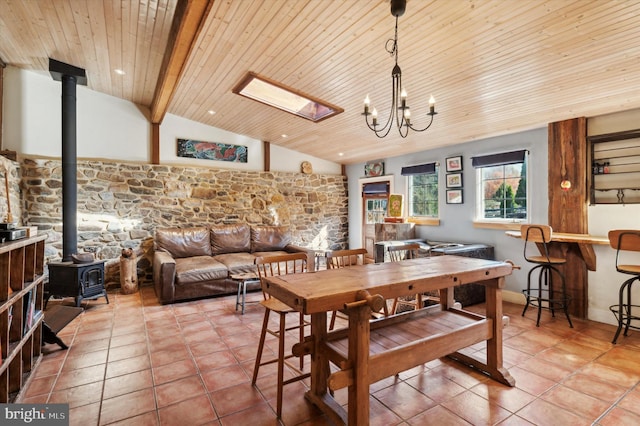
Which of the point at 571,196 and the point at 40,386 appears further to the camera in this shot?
the point at 571,196

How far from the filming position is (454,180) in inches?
189

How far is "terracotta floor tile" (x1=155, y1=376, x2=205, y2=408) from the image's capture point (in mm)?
2040

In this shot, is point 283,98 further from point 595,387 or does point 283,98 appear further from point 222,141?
point 595,387

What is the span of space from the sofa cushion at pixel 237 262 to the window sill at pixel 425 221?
9.49ft

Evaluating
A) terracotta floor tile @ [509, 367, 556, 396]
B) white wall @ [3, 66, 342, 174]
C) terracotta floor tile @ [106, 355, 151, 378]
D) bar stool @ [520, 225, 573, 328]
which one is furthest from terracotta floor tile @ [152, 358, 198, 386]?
white wall @ [3, 66, 342, 174]

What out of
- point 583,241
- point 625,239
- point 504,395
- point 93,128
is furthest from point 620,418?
point 93,128

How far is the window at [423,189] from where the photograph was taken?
5.21 meters

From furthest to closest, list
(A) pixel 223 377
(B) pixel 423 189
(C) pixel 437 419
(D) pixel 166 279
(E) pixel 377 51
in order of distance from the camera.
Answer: (B) pixel 423 189
(D) pixel 166 279
(E) pixel 377 51
(A) pixel 223 377
(C) pixel 437 419

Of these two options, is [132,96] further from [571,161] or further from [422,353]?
[571,161]

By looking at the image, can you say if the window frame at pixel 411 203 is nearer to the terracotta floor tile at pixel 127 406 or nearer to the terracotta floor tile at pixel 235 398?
the terracotta floor tile at pixel 235 398

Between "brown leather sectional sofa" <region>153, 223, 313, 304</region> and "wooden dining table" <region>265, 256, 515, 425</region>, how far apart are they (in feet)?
7.46

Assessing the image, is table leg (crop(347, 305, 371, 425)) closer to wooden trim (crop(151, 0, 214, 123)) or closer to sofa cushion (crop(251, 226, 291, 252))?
wooden trim (crop(151, 0, 214, 123))

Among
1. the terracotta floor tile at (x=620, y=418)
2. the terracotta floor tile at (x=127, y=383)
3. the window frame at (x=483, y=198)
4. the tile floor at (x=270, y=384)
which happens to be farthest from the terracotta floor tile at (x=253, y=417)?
the window frame at (x=483, y=198)

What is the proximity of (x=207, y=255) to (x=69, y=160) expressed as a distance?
226 centimetres
